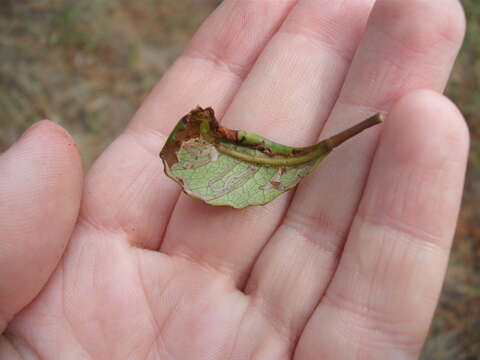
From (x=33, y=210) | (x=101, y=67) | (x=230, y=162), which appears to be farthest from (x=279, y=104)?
(x=101, y=67)

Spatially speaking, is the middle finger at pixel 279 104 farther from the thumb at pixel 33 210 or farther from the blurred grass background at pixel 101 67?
the blurred grass background at pixel 101 67

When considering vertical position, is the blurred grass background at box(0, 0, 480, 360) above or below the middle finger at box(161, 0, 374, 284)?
below

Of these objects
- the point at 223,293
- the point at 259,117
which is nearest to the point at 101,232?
the point at 223,293

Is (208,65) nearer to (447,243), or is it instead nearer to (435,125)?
(435,125)

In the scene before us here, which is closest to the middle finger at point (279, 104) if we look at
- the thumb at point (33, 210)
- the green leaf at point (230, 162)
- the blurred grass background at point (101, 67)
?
the green leaf at point (230, 162)

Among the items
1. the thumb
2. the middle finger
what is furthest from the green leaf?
the thumb

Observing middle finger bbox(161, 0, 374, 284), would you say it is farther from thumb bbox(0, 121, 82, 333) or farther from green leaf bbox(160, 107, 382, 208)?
thumb bbox(0, 121, 82, 333)

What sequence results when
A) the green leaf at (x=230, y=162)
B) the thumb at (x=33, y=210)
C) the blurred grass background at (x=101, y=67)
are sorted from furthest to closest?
1. the blurred grass background at (x=101, y=67)
2. the green leaf at (x=230, y=162)
3. the thumb at (x=33, y=210)

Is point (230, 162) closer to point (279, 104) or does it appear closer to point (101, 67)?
point (279, 104)
